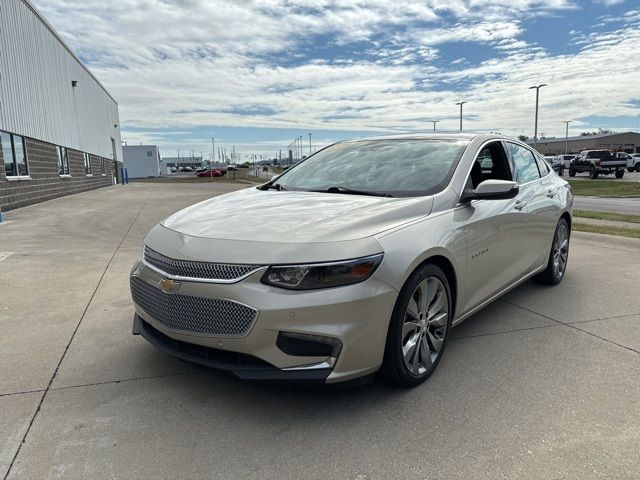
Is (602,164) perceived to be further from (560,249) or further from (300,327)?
(300,327)

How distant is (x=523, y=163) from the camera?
4918mm

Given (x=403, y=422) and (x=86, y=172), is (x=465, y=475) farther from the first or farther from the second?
(x=86, y=172)

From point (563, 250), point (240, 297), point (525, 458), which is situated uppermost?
point (240, 297)

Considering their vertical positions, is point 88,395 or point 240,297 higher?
point 240,297

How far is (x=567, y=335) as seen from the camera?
4020 millimetres

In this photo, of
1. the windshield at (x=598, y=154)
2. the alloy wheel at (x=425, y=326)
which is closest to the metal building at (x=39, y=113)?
the alloy wheel at (x=425, y=326)

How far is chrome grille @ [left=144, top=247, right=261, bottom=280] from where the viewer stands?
262 centimetres

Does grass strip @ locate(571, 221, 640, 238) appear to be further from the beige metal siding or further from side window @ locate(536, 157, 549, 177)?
the beige metal siding

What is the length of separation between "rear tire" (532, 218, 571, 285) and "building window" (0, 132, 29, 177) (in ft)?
47.3

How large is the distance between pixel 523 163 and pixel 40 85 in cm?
1936

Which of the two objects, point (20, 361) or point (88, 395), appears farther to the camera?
point (20, 361)

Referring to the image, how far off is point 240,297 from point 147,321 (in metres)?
0.91

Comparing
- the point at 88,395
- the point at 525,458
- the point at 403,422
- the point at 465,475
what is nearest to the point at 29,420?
the point at 88,395

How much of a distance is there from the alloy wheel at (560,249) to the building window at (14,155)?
14.4 meters
